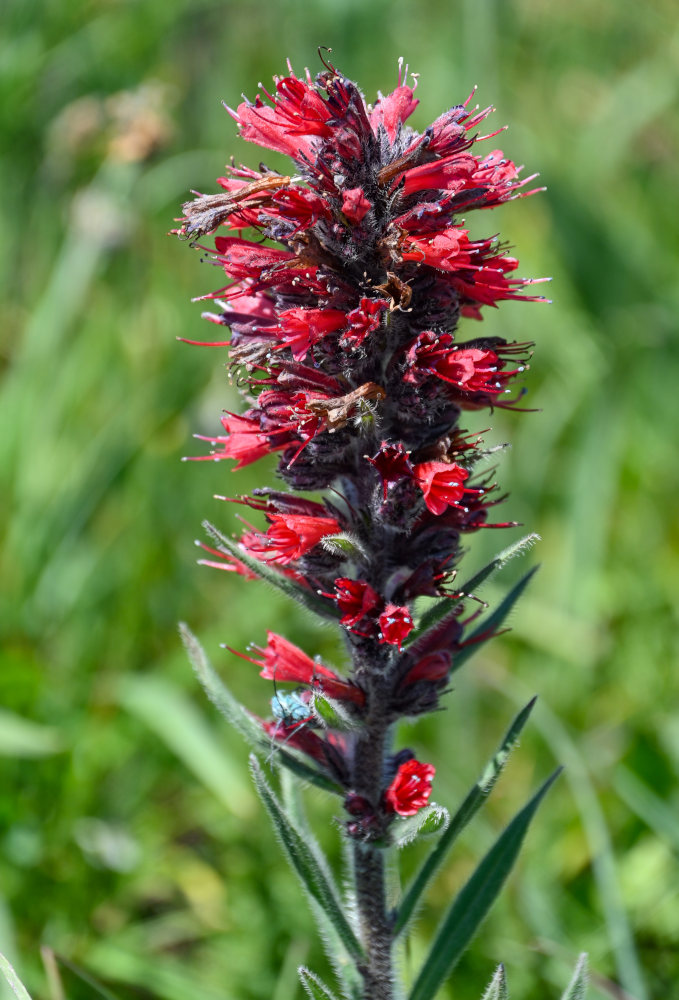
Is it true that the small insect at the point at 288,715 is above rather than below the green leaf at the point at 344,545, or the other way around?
below

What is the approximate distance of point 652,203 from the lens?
704 cm

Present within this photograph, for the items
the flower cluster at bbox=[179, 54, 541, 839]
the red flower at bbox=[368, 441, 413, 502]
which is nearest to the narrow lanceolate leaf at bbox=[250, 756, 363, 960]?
the flower cluster at bbox=[179, 54, 541, 839]

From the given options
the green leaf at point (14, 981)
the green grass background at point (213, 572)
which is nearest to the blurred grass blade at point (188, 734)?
the green grass background at point (213, 572)

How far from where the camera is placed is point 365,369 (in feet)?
Answer: 6.45

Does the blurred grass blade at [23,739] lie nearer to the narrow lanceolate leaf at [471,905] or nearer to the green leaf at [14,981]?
the green leaf at [14,981]

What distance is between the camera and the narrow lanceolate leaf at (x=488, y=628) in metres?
2.15

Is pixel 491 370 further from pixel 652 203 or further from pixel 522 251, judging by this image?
pixel 652 203

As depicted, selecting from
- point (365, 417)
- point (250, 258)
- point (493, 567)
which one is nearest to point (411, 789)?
point (493, 567)

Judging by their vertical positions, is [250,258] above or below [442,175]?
below

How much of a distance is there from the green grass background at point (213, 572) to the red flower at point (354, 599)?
66 cm

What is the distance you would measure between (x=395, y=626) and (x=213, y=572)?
3.04 metres

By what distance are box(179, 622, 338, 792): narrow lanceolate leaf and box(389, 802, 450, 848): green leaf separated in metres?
0.17

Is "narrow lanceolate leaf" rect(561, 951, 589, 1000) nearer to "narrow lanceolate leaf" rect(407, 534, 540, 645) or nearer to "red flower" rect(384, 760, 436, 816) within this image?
"red flower" rect(384, 760, 436, 816)

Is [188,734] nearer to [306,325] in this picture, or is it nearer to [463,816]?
[463,816]
